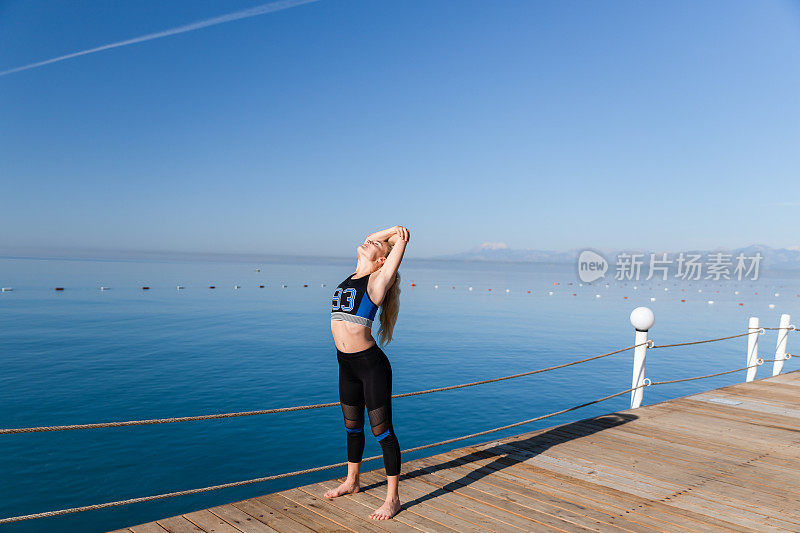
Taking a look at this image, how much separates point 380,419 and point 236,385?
46.4ft

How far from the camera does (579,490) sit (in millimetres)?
4602

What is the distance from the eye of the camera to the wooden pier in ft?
12.8

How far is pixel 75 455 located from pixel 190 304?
1335 inches

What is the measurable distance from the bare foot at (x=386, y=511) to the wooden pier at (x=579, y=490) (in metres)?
0.05

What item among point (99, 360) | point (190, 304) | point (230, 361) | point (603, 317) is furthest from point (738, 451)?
point (190, 304)

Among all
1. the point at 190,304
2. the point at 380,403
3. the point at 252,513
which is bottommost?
the point at 190,304

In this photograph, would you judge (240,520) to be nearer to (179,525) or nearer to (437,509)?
(179,525)

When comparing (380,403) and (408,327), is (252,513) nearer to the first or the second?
(380,403)

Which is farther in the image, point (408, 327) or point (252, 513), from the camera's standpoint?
point (408, 327)

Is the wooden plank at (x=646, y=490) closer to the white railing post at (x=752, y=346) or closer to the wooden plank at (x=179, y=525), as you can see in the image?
the wooden plank at (x=179, y=525)

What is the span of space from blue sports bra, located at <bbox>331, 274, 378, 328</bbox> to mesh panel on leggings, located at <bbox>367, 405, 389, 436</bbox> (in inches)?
26.7

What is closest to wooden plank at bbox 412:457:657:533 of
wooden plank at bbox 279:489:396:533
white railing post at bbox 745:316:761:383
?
wooden plank at bbox 279:489:396:533

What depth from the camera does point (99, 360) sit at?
20234mm

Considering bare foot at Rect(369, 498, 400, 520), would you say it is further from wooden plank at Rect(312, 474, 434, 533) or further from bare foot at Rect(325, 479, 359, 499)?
bare foot at Rect(325, 479, 359, 499)
